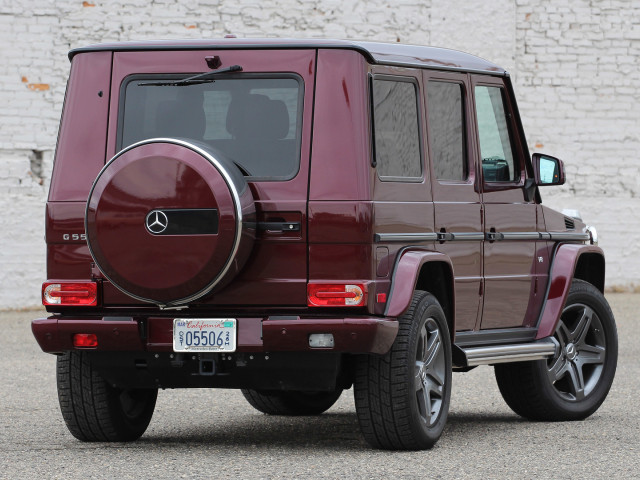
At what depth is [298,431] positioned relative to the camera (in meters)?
8.08

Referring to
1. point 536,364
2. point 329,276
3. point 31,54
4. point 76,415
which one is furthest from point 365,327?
point 31,54

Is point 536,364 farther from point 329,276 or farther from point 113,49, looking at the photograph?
point 113,49

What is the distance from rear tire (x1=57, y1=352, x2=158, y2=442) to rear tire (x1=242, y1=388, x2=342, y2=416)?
1.52 m

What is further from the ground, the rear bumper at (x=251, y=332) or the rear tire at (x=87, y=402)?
the rear bumper at (x=251, y=332)

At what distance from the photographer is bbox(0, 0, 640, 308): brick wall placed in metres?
18.3

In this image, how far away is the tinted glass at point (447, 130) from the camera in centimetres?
741

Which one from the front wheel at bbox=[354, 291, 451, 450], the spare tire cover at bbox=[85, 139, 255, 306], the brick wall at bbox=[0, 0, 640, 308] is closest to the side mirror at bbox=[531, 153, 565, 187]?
the front wheel at bbox=[354, 291, 451, 450]

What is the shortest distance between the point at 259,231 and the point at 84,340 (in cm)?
97

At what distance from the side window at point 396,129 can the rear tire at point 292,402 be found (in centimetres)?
210

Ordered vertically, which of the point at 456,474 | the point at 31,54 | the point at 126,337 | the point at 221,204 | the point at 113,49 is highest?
the point at 31,54

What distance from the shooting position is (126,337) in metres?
6.73

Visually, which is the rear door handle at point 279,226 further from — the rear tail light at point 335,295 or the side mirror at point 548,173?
the side mirror at point 548,173

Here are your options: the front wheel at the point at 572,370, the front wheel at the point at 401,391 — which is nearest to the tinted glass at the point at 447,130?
the front wheel at the point at 401,391

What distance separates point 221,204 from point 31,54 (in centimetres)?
1263
